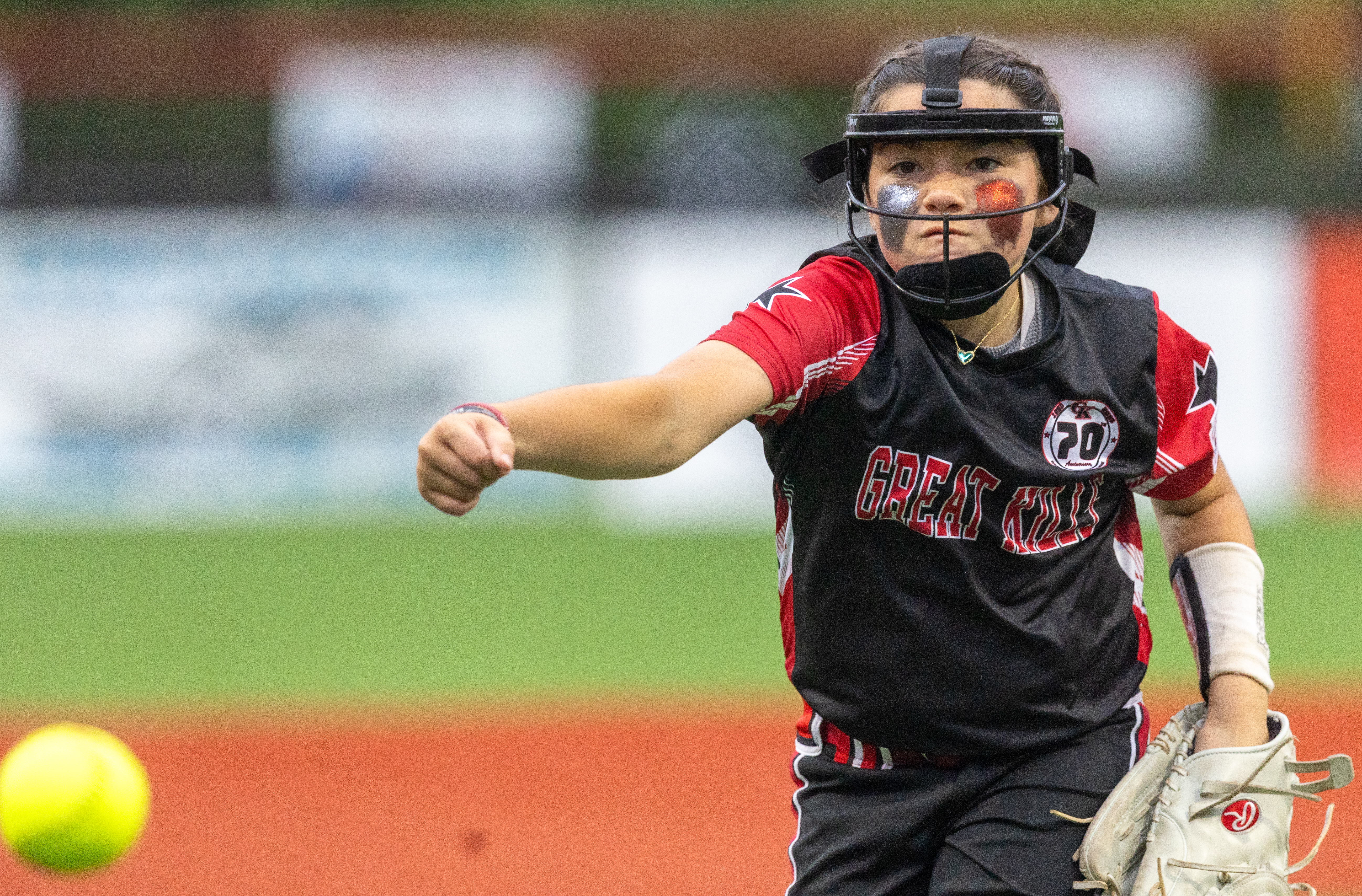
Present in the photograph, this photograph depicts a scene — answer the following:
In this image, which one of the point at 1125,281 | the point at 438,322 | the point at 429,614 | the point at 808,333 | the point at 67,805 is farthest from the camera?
the point at 1125,281

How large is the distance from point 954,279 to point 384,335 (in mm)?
11138

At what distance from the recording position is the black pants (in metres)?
2.98

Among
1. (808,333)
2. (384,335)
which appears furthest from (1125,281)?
(808,333)

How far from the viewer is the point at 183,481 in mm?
13672

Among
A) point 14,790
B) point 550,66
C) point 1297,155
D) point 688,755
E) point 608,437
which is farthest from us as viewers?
point 550,66

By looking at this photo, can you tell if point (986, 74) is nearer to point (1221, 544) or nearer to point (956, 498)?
point (956, 498)

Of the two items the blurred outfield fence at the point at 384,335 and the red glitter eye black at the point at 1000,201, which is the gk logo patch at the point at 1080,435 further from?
the blurred outfield fence at the point at 384,335

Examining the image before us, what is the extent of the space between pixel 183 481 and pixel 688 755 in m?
7.68

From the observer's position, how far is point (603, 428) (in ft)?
7.88

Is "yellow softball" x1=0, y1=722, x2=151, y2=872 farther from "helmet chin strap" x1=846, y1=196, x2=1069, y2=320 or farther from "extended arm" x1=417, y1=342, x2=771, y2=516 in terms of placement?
"helmet chin strap" x1=846, y1=196, x2=1069, y2=320

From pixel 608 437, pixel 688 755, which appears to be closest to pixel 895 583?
pixel 608 437

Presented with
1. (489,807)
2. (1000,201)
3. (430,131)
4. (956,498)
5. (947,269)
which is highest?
(430,131)

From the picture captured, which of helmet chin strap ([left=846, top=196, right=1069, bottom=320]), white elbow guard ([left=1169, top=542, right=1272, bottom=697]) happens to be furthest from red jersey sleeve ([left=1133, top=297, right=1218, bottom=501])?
helmet chin strap ([left=846, top=196, right=1069, bottom=320])

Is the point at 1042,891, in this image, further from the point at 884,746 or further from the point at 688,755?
the point at 688,755
